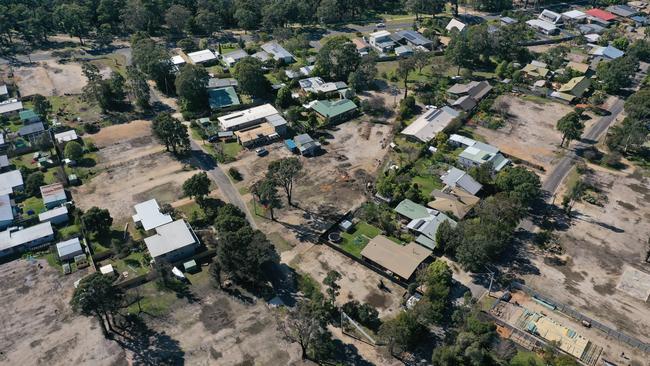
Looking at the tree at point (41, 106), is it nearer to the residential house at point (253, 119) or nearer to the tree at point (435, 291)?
the residential house at point (253, 119)

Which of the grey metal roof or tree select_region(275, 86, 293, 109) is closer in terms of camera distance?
the grey metal roof

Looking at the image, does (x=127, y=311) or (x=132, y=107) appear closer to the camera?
(x=127, y=311)

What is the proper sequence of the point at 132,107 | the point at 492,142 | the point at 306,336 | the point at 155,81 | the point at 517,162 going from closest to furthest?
the point at 306,336, the point at 517,162, the point at 492,142, the point at 132,107, the point at 155,81

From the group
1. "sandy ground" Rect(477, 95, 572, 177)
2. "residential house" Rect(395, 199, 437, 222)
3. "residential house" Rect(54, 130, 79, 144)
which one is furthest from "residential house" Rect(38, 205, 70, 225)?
"sandy ground" Rect(477, 95, 572, 177)

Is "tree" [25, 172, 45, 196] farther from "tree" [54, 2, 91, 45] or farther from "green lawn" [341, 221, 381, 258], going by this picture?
"tree" [54, 2, 91, 45]

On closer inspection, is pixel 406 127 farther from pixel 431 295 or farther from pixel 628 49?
pixel 628 49

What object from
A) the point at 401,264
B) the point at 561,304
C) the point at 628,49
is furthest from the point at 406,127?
the point at 628,49
